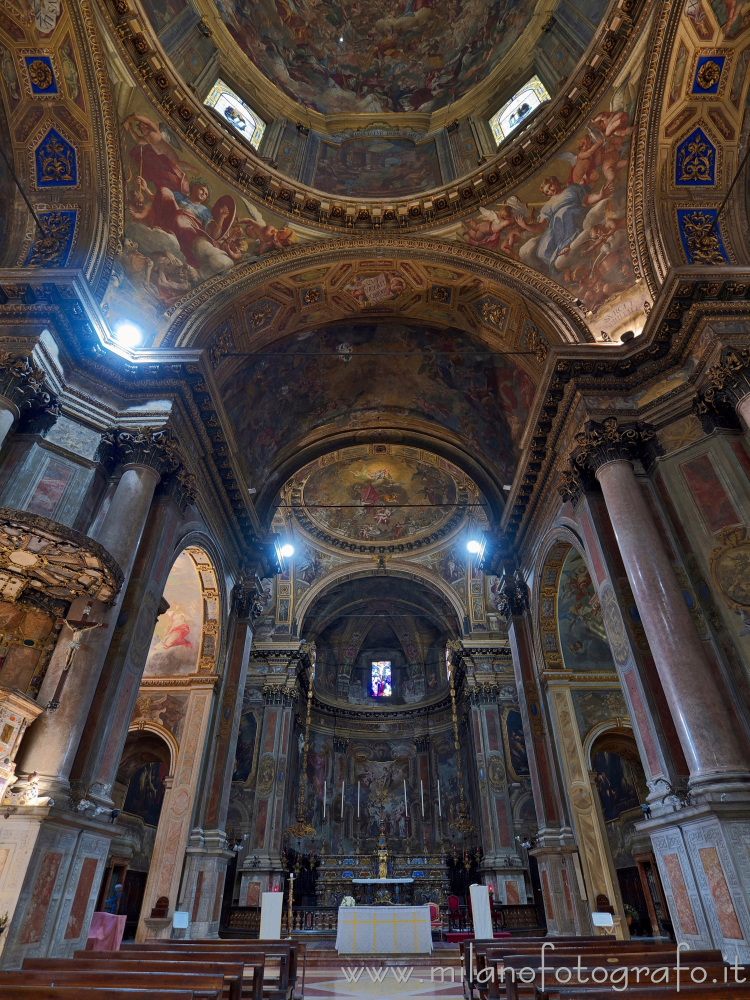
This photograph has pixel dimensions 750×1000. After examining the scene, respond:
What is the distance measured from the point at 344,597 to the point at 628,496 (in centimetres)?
2046

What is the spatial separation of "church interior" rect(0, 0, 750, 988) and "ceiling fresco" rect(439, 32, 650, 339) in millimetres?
79

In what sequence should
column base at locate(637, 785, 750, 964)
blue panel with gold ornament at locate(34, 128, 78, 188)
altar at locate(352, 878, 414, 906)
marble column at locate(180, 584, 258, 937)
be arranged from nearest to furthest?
column base at locate(637, 785, 750, 964)
blue panel with gold ornament at locate(34, 128, 78, 188)
marble column at locate(180, 584, 258, 937)
altar at locate(352, 878, 414, 906)

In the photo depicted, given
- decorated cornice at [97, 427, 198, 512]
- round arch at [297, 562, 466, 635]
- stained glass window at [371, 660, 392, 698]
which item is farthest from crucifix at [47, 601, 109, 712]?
stained glass window at [371, 660, 392, 698]

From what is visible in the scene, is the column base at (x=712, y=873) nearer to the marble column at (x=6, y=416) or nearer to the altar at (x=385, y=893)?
the marble column at (x=6, y=416)

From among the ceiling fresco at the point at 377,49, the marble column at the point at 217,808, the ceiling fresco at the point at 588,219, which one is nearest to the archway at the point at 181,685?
the marble column at the point at 217,808

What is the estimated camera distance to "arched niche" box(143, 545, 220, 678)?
1373 centimetres

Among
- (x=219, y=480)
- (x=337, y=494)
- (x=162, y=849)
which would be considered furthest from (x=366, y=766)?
(x=219, y=480)

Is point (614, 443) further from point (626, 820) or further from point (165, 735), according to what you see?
point (626, 820)

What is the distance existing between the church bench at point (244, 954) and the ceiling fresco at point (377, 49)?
1821cm

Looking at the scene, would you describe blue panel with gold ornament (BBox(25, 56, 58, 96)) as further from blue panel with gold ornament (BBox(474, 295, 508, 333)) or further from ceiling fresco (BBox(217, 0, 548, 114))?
blue panel with gold ornament (BBox(474, 295, 508, 333))

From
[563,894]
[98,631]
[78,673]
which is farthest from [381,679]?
[78,673]

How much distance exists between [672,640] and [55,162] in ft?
44.4

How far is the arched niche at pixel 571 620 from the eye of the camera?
13.7m

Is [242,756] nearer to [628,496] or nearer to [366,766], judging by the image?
[366,766]
